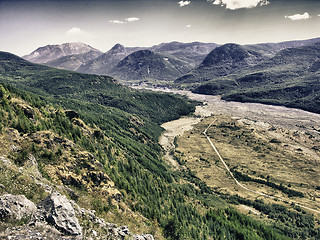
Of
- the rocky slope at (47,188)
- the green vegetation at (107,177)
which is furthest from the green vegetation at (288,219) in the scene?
the rocky slope at (47,188)

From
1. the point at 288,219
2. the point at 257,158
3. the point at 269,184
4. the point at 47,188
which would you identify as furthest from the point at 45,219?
the point at 257,158

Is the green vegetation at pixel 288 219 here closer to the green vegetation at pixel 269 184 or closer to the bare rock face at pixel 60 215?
the green vegetation at pixel 269 184

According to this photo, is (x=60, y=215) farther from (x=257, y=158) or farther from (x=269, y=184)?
(x=257, y=158)

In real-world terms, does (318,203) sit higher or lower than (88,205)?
lower

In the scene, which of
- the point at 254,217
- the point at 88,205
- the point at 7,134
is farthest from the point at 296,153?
the point at 7,134

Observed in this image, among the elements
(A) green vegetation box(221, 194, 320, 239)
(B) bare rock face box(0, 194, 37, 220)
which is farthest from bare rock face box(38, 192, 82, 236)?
(A) green vegetation box(221, 194, 320, 239)

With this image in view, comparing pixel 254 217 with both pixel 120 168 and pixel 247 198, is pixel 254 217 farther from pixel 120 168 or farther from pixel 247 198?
pixel 120 168
